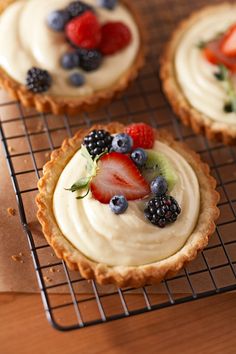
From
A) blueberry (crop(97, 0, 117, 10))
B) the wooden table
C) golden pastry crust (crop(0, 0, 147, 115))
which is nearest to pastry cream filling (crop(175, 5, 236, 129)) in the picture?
golden pastry crust (crop(0, 0, 147, 115))

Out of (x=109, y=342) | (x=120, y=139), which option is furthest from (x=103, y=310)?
(x=120, y=139)

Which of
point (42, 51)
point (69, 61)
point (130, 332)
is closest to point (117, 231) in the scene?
point (130, 332)

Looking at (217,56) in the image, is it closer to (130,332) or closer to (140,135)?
(140,135)

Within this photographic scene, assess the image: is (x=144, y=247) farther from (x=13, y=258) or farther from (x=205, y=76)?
(x=205, y=76)

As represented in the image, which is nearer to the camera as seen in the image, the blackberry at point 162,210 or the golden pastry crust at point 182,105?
the blackberry at point 162,210

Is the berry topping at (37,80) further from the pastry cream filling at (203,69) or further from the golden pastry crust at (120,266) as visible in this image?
the pastry cream filling at (203,69)

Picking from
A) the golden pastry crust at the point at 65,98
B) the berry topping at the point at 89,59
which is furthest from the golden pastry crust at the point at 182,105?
the berry topping at the point at 89,59
